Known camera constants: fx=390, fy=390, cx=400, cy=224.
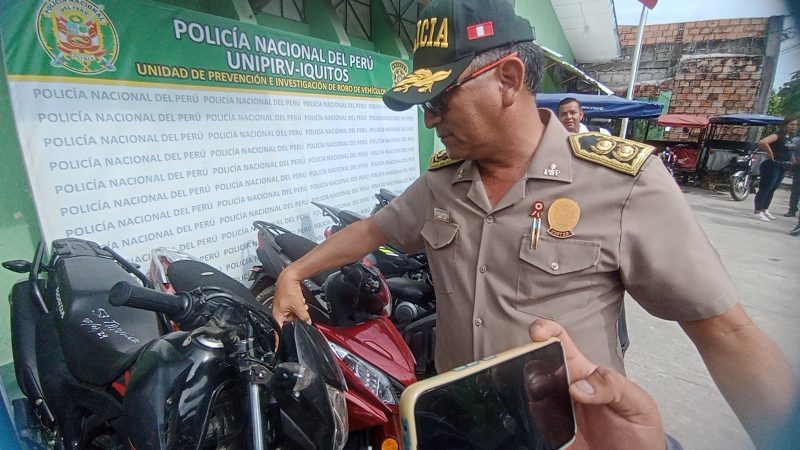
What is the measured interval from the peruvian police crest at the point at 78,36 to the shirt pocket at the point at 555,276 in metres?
2.59

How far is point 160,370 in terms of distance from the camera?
0.93m

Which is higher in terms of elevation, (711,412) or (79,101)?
(79,101)

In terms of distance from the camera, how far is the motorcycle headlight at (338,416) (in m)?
0.98

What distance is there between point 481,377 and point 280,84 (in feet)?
10.8

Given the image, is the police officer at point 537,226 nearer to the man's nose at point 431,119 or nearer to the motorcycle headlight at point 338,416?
the man's nose at point 431,119

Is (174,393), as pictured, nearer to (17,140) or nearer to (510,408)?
(510,408)

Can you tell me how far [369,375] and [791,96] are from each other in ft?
5.56

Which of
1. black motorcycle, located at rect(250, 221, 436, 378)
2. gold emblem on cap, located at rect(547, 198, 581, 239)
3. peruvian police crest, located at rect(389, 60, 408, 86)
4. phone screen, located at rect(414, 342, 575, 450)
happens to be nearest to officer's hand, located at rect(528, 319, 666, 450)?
phone screen, located at rect(414, 342, 575, 450)

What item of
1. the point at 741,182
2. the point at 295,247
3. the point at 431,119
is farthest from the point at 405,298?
the point at 741,182

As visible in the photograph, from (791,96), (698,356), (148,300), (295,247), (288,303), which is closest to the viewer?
(791,96)

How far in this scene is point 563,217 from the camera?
101 centimetres

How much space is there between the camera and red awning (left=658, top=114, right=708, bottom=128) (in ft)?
40.5

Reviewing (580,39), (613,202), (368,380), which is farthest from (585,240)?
(580,39)

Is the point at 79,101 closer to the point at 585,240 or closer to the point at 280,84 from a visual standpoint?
the point at 280,84
